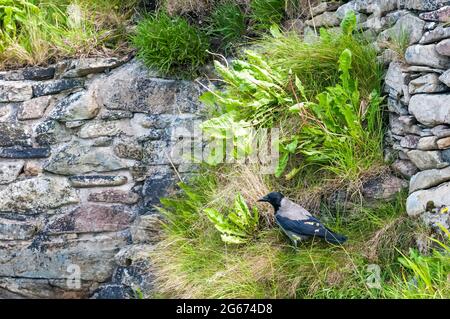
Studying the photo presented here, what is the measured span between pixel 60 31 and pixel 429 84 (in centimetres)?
339

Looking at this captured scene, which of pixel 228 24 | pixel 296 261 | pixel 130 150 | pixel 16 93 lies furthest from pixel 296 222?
pixel 16 93

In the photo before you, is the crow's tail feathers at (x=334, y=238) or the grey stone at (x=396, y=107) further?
the grey stone at (x=396, y=107)

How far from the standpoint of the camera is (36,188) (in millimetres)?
5914

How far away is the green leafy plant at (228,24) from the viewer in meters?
6.07

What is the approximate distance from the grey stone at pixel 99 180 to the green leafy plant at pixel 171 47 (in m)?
0.97

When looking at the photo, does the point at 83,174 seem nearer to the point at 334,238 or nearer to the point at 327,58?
the point at 327,58

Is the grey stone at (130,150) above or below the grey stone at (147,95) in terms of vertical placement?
below

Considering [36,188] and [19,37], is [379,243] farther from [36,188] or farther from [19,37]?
[19,37]

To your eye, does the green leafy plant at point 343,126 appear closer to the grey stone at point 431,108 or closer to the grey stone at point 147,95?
the grey stone at point 431,108

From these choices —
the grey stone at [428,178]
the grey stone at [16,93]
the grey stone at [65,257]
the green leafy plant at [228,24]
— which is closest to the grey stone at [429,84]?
the grey stone at [428,178]

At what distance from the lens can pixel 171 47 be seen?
5.91 metres
